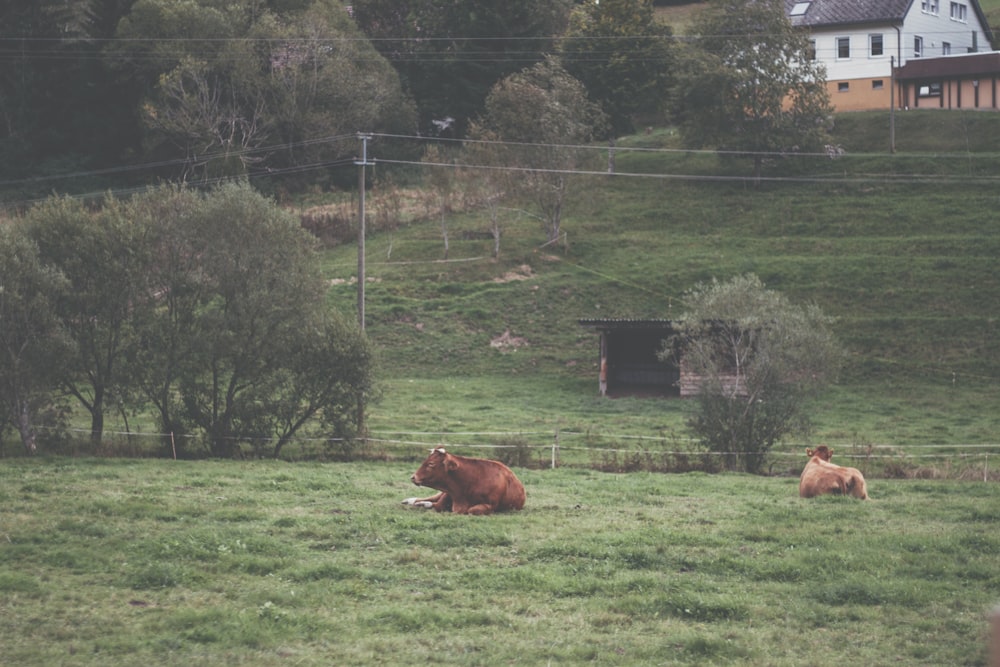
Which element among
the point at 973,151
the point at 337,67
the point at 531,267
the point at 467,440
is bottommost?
the point at 467,440

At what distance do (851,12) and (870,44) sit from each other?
291 centimetres

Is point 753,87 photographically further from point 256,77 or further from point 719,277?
point 256,77

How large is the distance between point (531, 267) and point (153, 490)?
38815mm

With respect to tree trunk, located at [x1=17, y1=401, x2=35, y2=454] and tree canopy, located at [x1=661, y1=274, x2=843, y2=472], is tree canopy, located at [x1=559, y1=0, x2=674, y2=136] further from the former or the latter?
tree trunk, located at [x1=17, y1=401, x2=35, y2=454]

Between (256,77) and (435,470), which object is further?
(256,77)

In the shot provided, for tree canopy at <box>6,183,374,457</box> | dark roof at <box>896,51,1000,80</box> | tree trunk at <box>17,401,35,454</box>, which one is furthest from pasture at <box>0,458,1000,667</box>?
dark roof at <box>896,51,1000,80</box>

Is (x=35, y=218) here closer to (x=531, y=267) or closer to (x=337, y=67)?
(x=531, y=267)

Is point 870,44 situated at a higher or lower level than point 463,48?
lower

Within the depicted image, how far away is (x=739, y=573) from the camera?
13.6 meters

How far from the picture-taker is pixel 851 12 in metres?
77.5

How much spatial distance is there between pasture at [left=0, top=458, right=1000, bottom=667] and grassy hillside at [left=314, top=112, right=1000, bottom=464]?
15.5m

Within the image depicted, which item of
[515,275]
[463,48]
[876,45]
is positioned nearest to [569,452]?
[515,275]

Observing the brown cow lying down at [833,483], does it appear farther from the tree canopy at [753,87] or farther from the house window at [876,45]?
the house window at [876,45]

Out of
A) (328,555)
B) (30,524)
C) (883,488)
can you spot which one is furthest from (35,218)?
(883,488)
